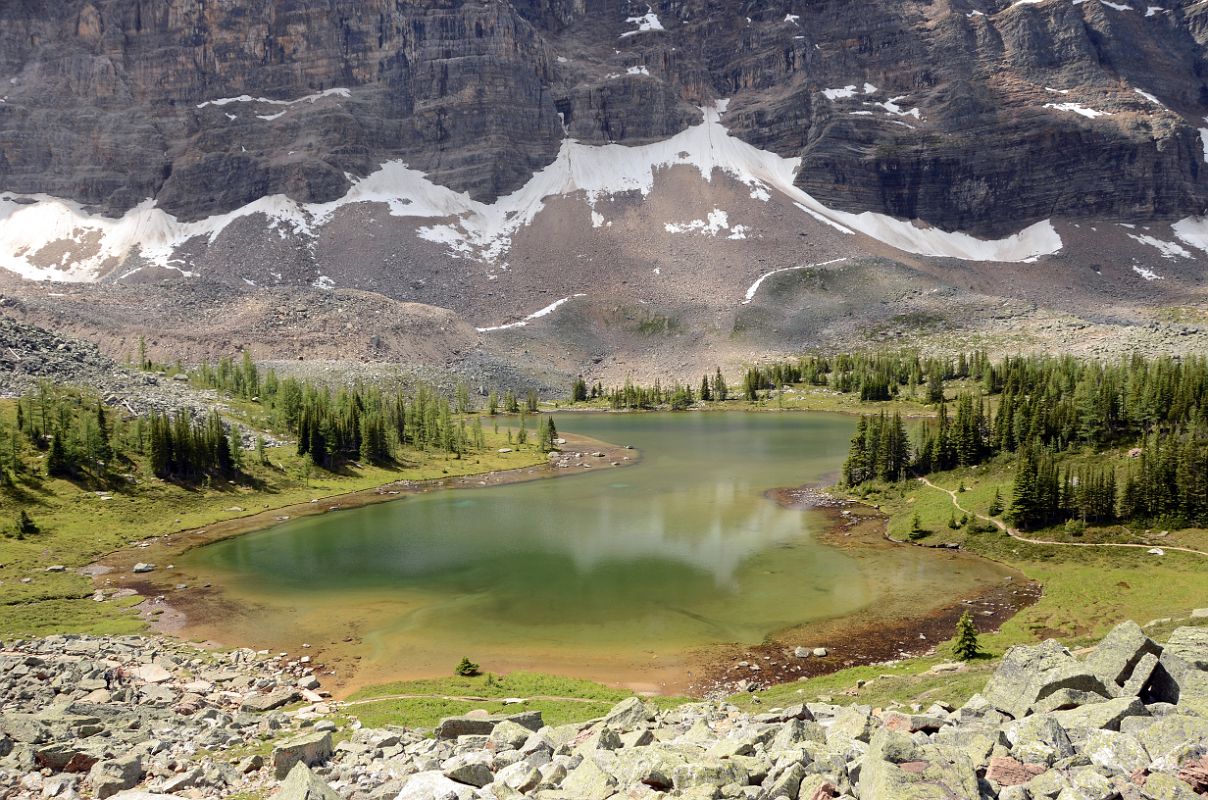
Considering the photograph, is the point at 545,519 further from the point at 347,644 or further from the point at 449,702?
the point at 449,702

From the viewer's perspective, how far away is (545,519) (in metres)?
56.4

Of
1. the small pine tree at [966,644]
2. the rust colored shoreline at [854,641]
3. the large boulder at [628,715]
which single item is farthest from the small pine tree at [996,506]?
the large boulder at [628,715]

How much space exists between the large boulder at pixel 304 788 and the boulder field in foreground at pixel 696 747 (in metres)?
0.04

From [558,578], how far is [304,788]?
2869 centimetres

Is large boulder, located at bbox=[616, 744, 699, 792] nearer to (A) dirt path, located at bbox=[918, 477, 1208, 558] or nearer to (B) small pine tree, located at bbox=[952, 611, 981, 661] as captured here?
(B) small pine tree, located at bbox=[952, 611, 981, 661]

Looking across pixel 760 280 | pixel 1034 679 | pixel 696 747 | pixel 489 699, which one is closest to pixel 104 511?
pixel 489 699

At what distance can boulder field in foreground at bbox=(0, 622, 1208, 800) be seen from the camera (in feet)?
32.9

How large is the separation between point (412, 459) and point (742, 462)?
37138mm

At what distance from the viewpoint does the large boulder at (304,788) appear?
12.1 metres

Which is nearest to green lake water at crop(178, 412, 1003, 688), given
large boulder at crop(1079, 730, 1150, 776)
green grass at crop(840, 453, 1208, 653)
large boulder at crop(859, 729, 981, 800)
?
green grass at crop(840, 453, 1208, 653)

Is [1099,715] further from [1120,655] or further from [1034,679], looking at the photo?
[1120,655]

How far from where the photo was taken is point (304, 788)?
40.4 ft

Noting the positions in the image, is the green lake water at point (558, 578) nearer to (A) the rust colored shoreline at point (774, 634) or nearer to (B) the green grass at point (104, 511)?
(A) the rust colored shoreline at point (774, 634)

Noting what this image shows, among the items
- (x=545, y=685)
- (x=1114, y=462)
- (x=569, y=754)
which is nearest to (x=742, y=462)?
(x=1114, y=462)
